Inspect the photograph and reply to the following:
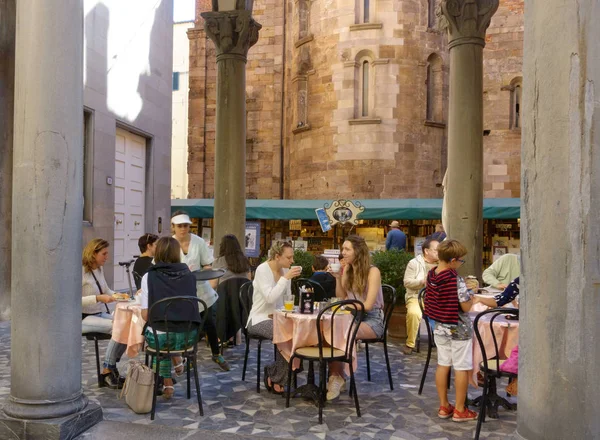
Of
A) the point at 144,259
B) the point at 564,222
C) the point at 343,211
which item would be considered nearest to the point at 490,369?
the point at 564,222

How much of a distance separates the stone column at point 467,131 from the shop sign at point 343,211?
11.4ft

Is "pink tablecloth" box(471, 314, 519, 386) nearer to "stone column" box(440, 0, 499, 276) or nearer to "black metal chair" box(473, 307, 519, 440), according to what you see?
"black metal chair" box(473, 307, 519, 440)

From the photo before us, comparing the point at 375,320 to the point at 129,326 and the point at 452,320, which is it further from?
the point at 129,326

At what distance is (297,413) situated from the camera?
4.89 meters

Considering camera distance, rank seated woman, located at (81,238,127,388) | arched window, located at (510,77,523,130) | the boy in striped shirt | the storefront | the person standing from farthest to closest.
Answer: arched window, located at (510,77,523,130), the storefront, the person standing, seated woman, located at (81,238,127,388), the boy in striped shirt

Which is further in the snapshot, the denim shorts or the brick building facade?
the brick building facade

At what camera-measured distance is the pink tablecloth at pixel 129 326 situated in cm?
528

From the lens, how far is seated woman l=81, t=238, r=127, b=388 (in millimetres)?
5512

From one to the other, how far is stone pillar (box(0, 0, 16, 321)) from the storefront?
7.51m

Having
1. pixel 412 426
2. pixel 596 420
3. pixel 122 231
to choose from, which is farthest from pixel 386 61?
pixel 596 420

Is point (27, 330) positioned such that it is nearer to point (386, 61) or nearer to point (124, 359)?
point (124, 359)

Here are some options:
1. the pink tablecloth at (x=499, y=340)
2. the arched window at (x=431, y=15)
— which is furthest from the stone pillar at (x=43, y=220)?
the arched window at (x=431, y=15)

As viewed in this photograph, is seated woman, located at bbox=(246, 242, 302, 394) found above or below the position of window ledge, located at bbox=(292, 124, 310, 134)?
below

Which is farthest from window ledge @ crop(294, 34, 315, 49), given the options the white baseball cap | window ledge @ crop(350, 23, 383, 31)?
the white baseball cap
